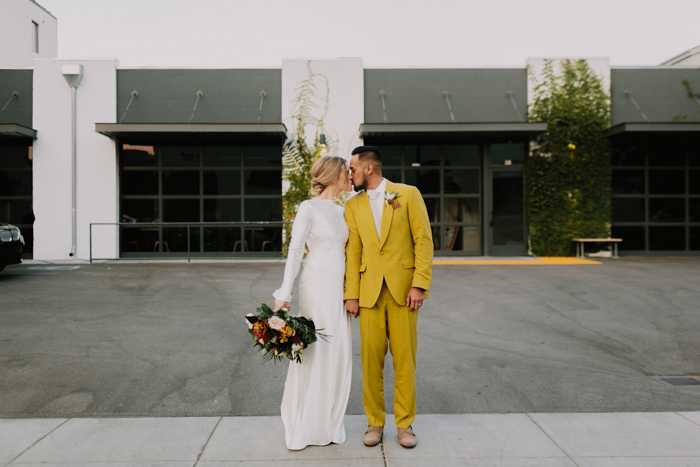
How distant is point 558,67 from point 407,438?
43.6ft

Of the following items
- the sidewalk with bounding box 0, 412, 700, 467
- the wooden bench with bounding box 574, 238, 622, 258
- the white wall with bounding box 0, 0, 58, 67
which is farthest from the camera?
the white wall with bounding box 0, 0, 58, 67

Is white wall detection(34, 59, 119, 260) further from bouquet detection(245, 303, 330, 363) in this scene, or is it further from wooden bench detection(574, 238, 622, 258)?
wooden bench detection(574, 238, 622, 258)

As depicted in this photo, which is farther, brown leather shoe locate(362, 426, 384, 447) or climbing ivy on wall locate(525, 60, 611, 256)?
climbing ivy on wall locate(525, 60, 611, 256)

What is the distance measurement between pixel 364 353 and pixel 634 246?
1358 centimetres

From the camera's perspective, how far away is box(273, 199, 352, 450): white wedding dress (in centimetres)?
275

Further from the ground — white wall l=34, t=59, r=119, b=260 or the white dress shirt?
white wall l=34, t=59, r=119, b=260

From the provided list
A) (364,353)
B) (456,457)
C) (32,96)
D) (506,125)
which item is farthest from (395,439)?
(32,96)

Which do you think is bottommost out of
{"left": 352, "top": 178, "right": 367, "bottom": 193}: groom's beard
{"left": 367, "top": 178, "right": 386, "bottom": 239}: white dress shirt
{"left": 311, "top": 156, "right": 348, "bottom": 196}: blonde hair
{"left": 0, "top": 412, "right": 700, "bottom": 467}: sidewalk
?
{"left": 0, "top": 412, "right": 700, "bottom": 467}: sidewalk

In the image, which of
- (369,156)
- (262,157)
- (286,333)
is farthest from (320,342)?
(262,157)

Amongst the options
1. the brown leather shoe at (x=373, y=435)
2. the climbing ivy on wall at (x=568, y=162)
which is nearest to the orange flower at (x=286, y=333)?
the brown leather shoe at (x=373, y=435)

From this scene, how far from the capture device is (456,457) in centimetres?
262

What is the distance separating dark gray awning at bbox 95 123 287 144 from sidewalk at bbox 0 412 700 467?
9.48m

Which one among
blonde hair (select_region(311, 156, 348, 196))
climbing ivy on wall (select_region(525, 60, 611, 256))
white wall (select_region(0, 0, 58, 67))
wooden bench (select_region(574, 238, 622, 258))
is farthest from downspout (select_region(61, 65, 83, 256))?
wooden bench (select_region(574, 238, 622, 258))

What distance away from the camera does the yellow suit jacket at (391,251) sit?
Answer: 110 inches
